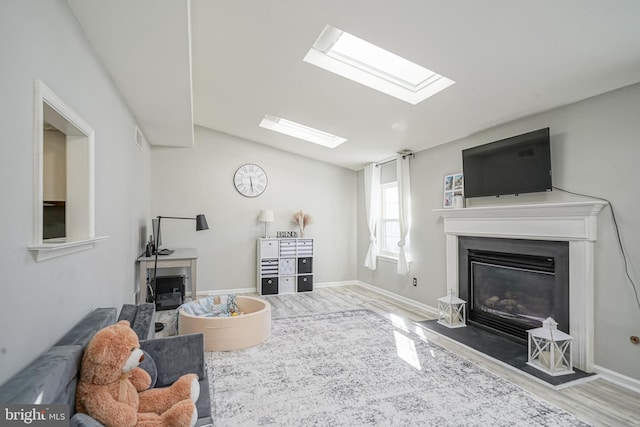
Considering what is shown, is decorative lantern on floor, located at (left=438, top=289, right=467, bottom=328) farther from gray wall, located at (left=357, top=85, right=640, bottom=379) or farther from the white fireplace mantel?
gray wall, located at (left=357, top=85, right=640, bottom=379)

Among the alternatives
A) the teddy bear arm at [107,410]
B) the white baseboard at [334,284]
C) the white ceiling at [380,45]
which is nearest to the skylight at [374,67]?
the white ceiling at [380,45]

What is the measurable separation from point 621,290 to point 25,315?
365cm

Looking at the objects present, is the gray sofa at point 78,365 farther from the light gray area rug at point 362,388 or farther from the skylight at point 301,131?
the skylight at point 301,131

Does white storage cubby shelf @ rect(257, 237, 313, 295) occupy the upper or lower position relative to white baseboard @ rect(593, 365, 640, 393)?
upper

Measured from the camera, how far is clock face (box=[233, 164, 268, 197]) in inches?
224

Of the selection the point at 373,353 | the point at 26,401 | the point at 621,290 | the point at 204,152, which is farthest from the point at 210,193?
the point at 621,290

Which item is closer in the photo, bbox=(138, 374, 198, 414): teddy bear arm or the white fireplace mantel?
bbox=(138, 374, 198, 414): teddy bear arm

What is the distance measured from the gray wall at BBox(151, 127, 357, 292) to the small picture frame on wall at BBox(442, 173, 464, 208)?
2556 mm

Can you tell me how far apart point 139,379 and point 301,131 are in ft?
14.2

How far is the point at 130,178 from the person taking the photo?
3.48 metres

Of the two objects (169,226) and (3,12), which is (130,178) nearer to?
(169,226)

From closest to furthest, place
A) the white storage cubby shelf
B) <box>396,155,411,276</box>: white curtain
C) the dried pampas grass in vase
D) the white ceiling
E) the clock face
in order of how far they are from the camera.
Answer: the white ceiling → <box>396,155,411,276</box>: white curtain → the white storage cubby shelf → the clock face → the dried pampas grass in vase

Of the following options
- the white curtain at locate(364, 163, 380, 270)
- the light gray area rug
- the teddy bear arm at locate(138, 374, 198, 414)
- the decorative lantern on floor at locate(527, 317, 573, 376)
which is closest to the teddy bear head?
the teddy bear arm at locate(138, 374, 198, 414)

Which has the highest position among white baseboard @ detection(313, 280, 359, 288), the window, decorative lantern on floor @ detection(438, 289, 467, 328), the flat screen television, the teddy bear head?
the flat screen television
